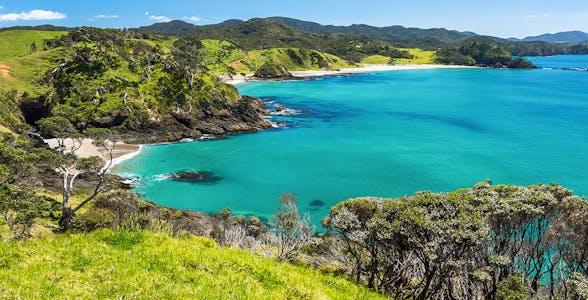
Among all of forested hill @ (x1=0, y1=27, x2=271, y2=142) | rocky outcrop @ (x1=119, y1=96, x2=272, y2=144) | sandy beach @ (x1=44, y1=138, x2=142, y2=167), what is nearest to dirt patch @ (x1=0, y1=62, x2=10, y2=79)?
forested hill @ (x1=0, y1=27, x2=271, y2=142)

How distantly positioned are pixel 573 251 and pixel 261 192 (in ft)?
140

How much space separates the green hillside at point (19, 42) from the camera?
13882 centimetres

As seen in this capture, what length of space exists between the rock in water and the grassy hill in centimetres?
4944

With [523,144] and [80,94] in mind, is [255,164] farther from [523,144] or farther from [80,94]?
[523,144]

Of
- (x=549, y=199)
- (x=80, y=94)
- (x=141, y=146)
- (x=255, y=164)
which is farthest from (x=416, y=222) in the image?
(x=80, y=94)

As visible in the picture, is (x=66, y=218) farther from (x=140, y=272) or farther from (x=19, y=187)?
(x=140, y=272)

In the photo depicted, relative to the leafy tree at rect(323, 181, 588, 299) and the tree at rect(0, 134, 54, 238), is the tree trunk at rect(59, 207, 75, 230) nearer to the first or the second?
the tree at rect(0, 134, 54, 238)

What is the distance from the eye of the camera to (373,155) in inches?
3004

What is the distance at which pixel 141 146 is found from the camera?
256 feet

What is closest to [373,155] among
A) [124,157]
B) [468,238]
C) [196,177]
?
[196,177]

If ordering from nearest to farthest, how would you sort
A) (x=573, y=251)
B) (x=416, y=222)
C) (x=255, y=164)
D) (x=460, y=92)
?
1. (x=416, y=222)
2. (x=573, y=251)
3. (x=255, y=164)
4. (x=460, y=92)

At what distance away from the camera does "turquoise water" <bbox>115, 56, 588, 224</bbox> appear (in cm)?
5728

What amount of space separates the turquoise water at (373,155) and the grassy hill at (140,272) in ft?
122

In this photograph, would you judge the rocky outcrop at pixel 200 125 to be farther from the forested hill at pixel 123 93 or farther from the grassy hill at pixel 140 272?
the grassy hill at pixel 140 272
